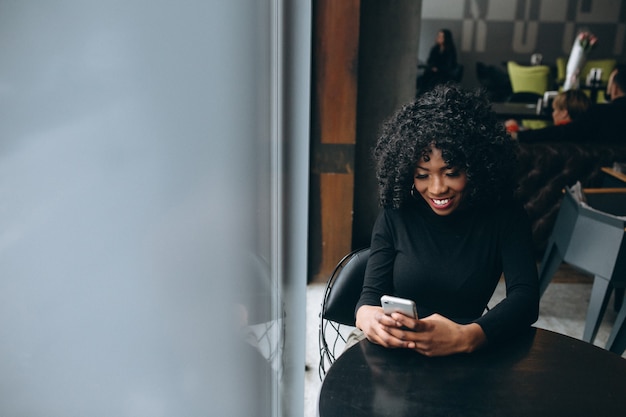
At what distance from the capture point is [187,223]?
2.45 feet

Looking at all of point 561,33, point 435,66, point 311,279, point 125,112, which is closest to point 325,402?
point 125,112

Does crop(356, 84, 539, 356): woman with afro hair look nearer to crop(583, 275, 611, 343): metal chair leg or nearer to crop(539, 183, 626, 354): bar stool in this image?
crop(539, 183, 626, 354): bar stool

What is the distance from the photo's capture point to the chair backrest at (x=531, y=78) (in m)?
6.55

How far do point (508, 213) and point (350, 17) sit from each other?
68.0 inches

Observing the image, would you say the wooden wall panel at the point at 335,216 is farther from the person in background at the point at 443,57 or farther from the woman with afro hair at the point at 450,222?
the person in background at the point at 443,57

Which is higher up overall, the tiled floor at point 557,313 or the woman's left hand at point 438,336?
the woman's left hand at point 438,336

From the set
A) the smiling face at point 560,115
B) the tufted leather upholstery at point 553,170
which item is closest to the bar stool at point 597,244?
the tufted leather upholstery at point 553,170

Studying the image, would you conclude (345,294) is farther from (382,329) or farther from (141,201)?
(141,201)

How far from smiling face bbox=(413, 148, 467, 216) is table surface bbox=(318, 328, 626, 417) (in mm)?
340

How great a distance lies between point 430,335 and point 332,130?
6.11 feet

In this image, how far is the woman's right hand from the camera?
1032mm

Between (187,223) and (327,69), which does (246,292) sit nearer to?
(187,223)

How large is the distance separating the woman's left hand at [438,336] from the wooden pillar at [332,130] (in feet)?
5.92

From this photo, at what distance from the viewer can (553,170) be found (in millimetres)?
3100
